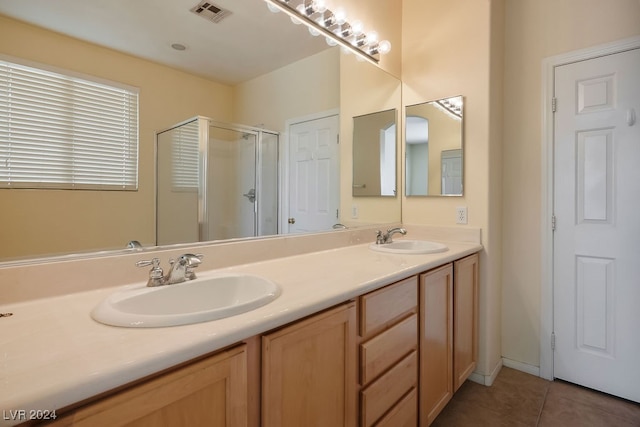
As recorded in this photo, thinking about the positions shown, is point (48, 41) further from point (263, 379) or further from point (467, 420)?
point (467, 420)

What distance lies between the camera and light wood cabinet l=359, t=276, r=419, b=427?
1078 millimetres

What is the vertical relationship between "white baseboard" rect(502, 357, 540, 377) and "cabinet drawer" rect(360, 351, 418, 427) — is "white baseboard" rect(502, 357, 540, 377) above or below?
below

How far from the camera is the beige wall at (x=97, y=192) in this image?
2.82 ft

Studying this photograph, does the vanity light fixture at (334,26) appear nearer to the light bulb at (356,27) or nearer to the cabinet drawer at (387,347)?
the light bulb at (356,27)

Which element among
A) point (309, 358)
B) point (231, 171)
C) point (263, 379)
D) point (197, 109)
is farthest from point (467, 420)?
point (197, 109)

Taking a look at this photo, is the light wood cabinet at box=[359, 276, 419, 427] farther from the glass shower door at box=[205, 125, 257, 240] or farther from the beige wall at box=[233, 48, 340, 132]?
the beige wall at box=[233, 48, 340, 132]

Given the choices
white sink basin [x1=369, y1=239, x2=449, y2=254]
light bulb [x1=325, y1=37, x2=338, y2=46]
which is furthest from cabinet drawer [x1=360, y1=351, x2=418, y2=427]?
light bulb [x1=325, y1=37, x2=338, y2=46]

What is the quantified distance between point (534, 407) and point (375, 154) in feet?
5.75

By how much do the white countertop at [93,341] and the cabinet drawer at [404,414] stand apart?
0.53 meters

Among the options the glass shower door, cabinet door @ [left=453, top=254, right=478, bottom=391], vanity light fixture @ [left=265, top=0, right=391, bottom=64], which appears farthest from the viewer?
cabinet door @ [left=453, top=254, right=478, bottom=391]

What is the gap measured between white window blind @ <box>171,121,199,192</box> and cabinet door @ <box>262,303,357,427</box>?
2.44ft

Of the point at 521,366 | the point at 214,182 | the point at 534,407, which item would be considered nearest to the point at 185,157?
the point at 214,182

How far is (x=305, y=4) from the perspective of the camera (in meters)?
1.61

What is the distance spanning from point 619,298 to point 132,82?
260 cm
